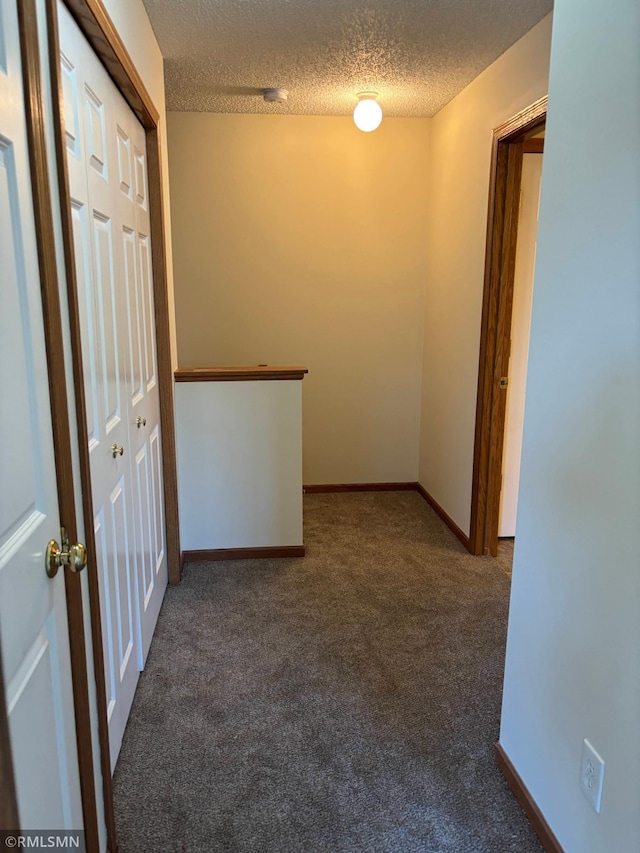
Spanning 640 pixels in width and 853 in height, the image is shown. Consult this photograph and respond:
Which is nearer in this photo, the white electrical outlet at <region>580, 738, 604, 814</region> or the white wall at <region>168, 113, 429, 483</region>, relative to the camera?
the white electrical outlet at <region>580, 738, 604, 814</region>

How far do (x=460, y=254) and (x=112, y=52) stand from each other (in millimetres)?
2185

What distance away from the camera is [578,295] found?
1.34 meters

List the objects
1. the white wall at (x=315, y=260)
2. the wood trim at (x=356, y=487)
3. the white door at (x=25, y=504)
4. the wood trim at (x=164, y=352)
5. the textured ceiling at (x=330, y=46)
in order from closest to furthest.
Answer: the white door at (x=25, y=504)
the textured ceiling at (x=330, y=46)
the wood trim at (x=164, y=352)
the white wall at (x=315, y=260)
the wood trim at (x=356, y=487)

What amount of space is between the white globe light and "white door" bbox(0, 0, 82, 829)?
8.69ft

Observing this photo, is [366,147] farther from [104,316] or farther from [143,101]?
[104,316]

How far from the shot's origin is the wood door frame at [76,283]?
1.16m

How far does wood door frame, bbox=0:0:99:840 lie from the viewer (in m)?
0.96

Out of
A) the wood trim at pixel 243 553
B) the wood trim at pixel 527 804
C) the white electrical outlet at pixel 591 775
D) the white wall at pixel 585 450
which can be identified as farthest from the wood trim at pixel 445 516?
the white electrical outlet at pixel 591 775

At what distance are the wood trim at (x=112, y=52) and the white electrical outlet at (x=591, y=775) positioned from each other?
6.76 feet

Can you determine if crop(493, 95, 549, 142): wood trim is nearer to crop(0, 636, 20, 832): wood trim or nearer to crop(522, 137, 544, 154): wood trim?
crop(522, 137, 544, 154): wood trim

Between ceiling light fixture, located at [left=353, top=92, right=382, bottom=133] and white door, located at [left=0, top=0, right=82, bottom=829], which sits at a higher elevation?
ceiling light fixture, located at [left=353, top=92, right=382, bottom=133]

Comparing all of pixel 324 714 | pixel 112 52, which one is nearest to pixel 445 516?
pixel 324 714

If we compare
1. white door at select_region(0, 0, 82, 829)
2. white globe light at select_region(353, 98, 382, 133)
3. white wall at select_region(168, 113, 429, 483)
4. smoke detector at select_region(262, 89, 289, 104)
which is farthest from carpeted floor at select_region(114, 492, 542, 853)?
smoke detector at select_region(262, 89, 289, 104)

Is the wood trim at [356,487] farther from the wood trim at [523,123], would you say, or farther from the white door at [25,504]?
the white door at [25,504]
